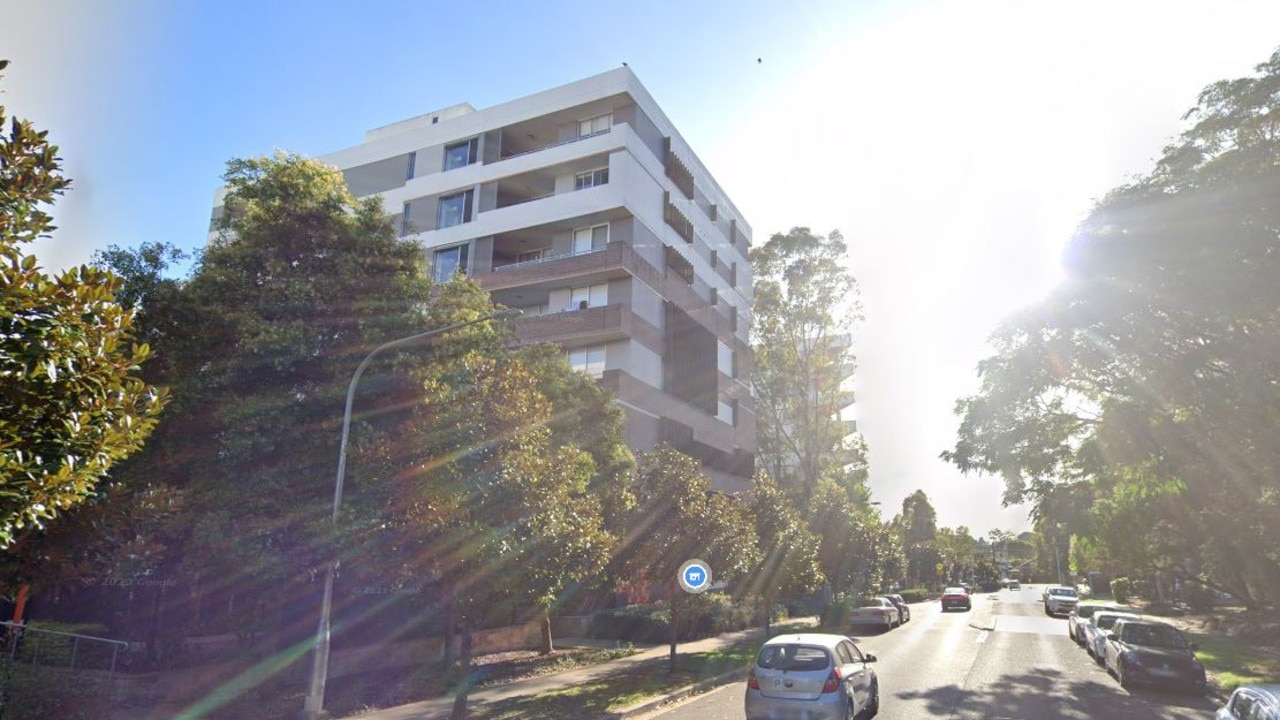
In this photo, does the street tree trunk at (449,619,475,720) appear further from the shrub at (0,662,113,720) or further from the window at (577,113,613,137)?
the window at (577,113,613,137)

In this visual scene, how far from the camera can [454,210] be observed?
114 feet

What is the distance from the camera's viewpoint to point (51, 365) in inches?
170

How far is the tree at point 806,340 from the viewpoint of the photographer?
133 feet

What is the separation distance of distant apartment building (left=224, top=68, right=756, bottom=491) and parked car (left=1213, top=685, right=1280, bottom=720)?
21.7 metres

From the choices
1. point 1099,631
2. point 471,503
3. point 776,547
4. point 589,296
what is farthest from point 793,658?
point 589,296

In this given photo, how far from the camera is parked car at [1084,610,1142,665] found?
20500mm

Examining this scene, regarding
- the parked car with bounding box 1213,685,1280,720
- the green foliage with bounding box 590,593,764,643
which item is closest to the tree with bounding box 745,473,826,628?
the green foliage with bounding box 590,593,764,643

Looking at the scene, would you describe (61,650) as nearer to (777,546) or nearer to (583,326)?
(777,546)

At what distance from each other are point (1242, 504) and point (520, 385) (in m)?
25.4

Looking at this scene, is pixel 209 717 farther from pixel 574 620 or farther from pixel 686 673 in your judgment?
pixel 574 620

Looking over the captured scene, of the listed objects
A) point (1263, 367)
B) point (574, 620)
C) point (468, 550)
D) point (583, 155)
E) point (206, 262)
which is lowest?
point (574, 620)

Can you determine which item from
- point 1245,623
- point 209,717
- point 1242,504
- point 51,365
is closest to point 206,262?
point 209,717

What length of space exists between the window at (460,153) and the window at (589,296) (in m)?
9.28

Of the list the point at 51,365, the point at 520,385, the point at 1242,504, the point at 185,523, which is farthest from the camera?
the point at 1242,504
